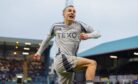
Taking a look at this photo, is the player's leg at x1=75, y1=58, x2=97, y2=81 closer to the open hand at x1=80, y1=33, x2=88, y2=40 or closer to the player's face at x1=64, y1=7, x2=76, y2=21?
the open hand at x1=80, y1=33, x2=88, y2=40

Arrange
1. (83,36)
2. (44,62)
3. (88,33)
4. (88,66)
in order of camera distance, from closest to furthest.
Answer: (88,66) → (83,36) → (88,33) → (44,62)

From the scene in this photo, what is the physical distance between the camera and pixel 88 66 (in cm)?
476

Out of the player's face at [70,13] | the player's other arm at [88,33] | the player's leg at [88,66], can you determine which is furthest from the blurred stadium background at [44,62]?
the player's leg at [88,66]

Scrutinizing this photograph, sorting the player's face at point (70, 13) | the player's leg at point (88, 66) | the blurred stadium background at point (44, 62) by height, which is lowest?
the blurred stadium background at point (44, 62)

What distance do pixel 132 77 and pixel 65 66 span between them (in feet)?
75.8

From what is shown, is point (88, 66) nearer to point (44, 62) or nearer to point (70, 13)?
point (70, 13)

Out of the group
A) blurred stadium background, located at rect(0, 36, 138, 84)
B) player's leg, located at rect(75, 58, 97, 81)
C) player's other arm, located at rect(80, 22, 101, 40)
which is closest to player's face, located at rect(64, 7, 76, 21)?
player's other arm, located at rect(80, 22, 101, 40)

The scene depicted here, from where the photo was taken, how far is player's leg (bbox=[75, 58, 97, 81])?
4.65 m

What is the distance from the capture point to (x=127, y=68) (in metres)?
34.9

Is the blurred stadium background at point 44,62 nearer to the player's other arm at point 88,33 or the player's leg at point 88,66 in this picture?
the player's other arm at point 88,33

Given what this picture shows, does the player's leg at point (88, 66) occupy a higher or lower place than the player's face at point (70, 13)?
lower

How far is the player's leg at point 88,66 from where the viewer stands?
465cm

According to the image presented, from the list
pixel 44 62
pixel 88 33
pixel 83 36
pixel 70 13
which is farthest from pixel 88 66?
pixel 44 62

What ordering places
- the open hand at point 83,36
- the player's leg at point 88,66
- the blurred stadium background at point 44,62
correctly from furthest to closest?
the blurred stadium background at point 44,62 → the open hand at point 83,36 → the player's leg at point 88,66
